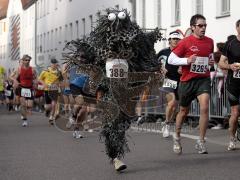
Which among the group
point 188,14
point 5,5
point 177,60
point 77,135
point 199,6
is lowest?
point 77,135

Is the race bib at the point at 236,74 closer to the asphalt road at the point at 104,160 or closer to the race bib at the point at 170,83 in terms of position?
the asphalt road at the point at 104,160

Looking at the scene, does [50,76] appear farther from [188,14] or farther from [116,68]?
[116,68]

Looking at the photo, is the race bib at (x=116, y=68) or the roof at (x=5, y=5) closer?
the race bib at (x=116, y=68)

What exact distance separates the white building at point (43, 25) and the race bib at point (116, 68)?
13.8 m

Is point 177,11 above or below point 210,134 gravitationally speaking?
above

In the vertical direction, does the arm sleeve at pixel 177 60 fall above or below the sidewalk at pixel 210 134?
above

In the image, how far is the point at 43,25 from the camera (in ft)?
236

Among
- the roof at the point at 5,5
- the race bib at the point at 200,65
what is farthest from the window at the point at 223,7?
the roof at the point at 5,5

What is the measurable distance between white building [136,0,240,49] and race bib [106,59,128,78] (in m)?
14.7

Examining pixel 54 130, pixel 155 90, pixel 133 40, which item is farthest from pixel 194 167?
pixel 54 130

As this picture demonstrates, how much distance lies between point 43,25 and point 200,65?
203 feet

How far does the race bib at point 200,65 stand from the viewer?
1083cm

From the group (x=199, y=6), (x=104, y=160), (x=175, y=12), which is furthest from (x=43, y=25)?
(x=104, y=160)

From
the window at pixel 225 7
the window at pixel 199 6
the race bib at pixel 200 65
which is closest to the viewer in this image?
the race bib at pixel 200 65
